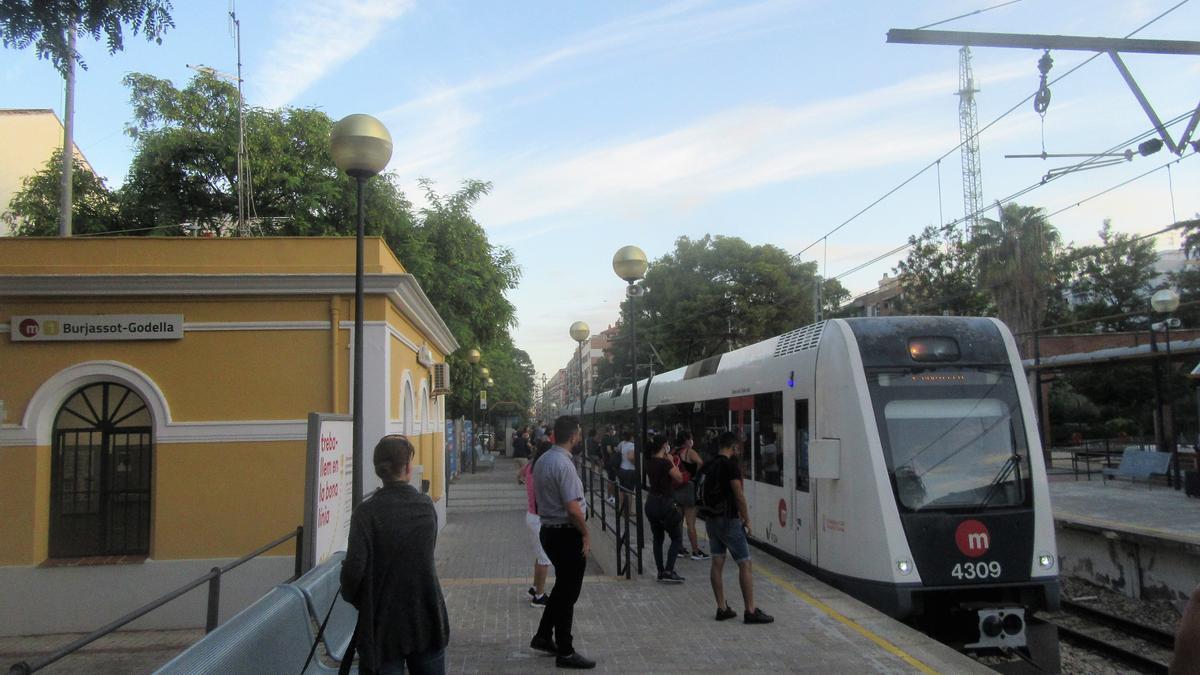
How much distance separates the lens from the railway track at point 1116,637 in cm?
892

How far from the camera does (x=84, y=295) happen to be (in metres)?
10.4

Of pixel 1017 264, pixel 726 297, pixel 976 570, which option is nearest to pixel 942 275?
pixel 1017 264

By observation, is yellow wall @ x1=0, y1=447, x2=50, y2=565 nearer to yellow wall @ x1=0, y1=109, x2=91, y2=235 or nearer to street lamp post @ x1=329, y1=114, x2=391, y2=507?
street lamp post @ x1=329, y1=114, x2=391, y2=507

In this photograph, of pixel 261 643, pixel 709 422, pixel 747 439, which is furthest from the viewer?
pixel 709 422

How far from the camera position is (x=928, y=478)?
819cm

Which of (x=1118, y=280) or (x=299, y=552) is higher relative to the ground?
(x=1118, y=280)

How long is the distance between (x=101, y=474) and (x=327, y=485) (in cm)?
520

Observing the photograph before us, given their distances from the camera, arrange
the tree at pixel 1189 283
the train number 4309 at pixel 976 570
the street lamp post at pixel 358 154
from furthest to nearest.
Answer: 1. the tree at pixel 1189 283
2. the train number 4309 at pixel 976 570
3. the street lamp post at pixel 358 154

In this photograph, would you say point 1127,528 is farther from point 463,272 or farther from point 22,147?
point 22,147

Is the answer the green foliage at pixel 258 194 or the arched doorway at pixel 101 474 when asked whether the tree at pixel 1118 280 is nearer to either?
the green foliage at pixel 258 194

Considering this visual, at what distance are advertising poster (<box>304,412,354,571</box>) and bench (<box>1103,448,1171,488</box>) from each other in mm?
19717

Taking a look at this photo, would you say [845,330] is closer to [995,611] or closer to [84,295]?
[995,611]

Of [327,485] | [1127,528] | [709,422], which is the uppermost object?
[709,422]

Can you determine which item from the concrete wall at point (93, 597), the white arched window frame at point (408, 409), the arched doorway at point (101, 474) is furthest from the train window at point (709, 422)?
the arched doorway at point (101, 474)
